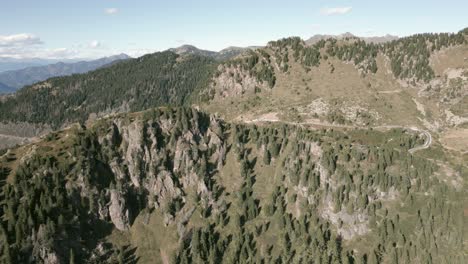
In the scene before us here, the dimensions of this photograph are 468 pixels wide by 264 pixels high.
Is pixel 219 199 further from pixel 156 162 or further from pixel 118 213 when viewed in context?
pixel 118 213

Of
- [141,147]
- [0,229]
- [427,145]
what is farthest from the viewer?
[427,145]

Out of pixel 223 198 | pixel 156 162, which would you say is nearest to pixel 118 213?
pixel 156 162

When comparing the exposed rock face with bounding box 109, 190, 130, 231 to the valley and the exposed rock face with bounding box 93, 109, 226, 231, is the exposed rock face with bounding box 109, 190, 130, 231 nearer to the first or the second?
the exposed rock face with bounding box 93, 109, 226, 231

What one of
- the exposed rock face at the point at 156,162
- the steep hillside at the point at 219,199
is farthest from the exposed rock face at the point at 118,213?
the steep hillside at the point at 219,199

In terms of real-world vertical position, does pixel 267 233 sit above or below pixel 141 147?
below

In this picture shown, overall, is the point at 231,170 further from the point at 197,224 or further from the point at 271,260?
the point at 271,260

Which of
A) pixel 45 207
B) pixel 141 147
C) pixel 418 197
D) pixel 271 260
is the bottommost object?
pixel 271 260

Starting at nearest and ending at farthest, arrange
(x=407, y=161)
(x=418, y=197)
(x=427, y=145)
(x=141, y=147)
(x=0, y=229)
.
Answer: (x=0, y=229), (x=418, y=197), (x=407, y=161), (x=141, y=147), (x=427, y=145)

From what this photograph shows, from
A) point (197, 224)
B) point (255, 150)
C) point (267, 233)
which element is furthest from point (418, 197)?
point (197, 224)

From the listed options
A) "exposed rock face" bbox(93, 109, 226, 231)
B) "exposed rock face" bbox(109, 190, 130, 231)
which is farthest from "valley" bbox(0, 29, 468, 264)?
"exposed rock face" bbox(93, 109, 226, 231)
